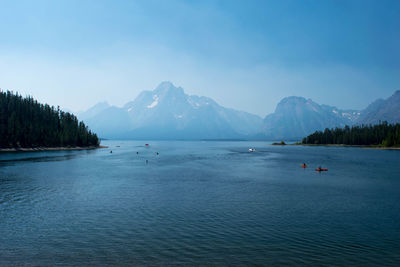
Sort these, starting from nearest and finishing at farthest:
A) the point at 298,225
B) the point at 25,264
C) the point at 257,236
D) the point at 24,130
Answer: the point at 25,264
the point at 257,236
the point at 298,225
the point at 24,130

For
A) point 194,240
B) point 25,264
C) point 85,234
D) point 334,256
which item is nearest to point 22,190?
point 85,234

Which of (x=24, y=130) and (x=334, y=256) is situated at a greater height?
(x=24, y=130)

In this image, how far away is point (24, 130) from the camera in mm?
199250

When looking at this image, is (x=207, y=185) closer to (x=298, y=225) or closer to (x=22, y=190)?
(x=298, y=225)

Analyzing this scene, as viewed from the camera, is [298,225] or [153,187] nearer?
[298,225]

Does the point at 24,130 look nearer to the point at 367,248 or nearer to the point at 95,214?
the point at 95,214

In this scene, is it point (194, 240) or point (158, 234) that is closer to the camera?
point (194, 240)

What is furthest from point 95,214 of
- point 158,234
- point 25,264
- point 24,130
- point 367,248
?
point 24,130

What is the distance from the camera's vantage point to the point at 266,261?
76.6 ft

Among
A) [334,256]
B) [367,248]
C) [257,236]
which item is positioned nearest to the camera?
[334,256]

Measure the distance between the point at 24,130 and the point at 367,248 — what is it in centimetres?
22308

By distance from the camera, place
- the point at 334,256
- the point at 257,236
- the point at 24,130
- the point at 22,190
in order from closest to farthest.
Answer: the point at 334,256 < the point at 257,236 < the point at 22,190 < the point at 24,130

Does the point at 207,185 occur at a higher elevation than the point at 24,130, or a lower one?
lower

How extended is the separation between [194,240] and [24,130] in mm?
211765
